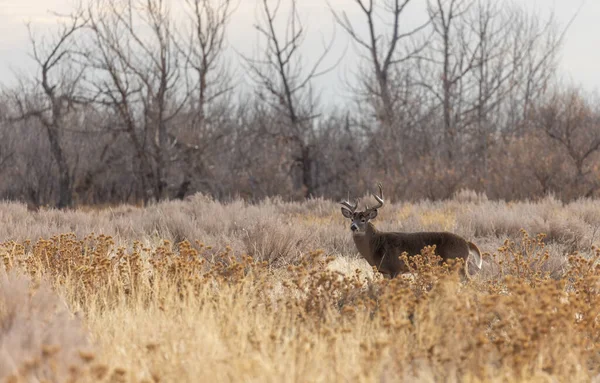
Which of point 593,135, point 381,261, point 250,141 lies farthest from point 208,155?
point 381,261

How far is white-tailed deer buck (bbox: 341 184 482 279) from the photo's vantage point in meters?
7.77

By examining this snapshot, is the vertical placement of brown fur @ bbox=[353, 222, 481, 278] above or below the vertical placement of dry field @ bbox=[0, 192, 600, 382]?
above

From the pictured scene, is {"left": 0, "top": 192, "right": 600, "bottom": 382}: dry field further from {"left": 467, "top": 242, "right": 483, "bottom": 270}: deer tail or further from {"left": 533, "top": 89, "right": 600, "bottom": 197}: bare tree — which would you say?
{"left": 533, "top": 89, "right": 600, "bottom": 197}: bare tree

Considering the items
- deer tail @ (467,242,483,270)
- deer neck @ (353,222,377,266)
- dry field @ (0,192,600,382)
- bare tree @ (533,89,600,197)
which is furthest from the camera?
bare tree @ (533,89,600,197)

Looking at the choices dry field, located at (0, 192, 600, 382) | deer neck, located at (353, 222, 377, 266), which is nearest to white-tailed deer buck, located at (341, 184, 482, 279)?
deer neck, located at (353, 222, 377, 266)

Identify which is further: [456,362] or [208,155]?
[208,155]

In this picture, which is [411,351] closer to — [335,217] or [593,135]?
[335,217]

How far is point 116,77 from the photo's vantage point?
24375 mm

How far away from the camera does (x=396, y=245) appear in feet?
26.2

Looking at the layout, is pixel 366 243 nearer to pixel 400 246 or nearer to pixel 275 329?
pixel 400 246

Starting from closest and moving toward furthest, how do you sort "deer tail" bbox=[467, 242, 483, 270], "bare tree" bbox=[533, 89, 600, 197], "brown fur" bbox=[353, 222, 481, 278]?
"brown fur" bbox=[353, 222, 481, 278]
"deer tail" bbox=[467, 242, 483, 270]
"bare tree" bbox=[533, 89, 600, 197]

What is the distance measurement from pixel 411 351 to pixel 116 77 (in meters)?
21.4

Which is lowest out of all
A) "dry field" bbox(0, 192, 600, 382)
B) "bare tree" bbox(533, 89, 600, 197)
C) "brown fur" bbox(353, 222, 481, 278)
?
"dry field" bbox(0, 192, 600, 382)

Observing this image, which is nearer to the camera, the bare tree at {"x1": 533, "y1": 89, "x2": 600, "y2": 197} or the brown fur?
the brown fur
